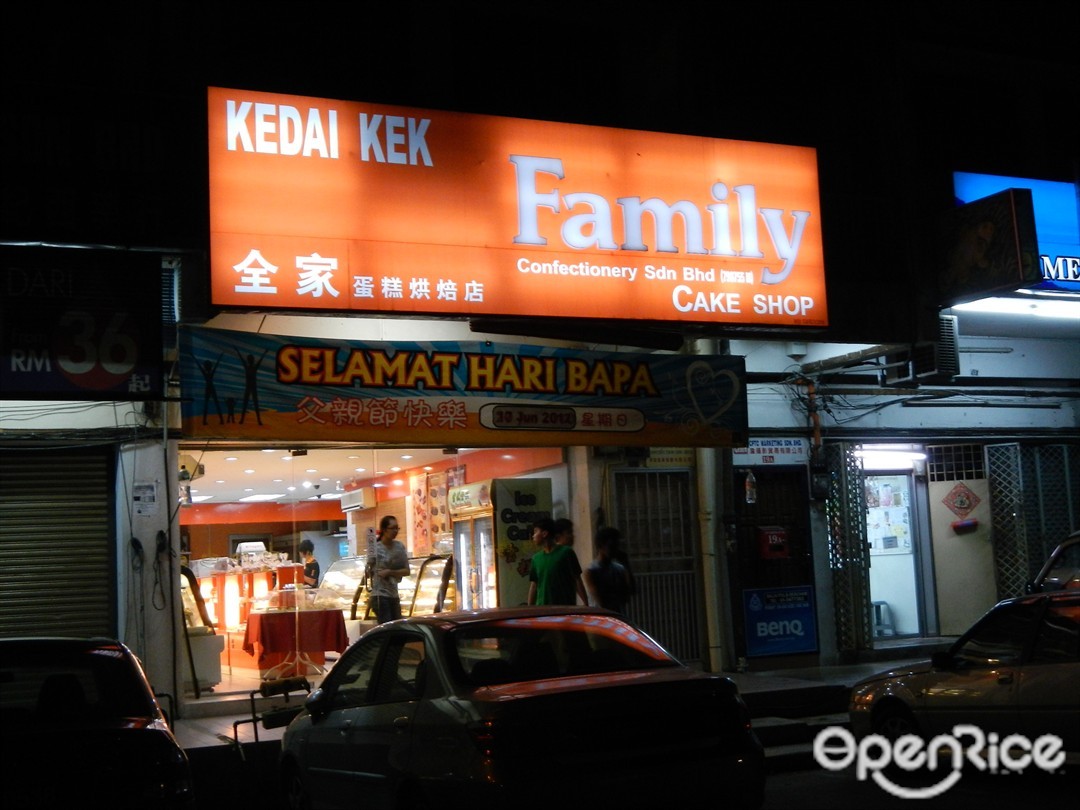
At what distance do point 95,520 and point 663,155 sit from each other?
23.2 feet

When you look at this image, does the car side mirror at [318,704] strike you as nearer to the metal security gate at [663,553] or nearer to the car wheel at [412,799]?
the car wheel at [412,799]

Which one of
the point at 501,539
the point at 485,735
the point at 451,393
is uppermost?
the point at 451,393

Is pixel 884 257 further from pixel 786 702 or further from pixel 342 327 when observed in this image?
pixel 342 327

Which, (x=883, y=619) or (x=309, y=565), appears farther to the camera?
(x=883, y=619)

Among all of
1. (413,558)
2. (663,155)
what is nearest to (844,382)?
(663,155)

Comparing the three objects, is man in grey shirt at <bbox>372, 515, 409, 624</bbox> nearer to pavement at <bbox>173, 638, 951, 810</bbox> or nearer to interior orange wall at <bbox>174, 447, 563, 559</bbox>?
pavement at <bbox>173, 638, 951, 810</bbox>

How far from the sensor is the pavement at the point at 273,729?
9578 millimetres

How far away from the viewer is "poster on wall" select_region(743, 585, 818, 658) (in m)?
14.2

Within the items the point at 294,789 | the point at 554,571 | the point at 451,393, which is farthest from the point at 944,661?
the point at 451,393

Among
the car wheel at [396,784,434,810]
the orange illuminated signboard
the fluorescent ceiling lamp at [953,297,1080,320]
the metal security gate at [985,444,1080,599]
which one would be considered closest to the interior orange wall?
the orange illuminated signboard

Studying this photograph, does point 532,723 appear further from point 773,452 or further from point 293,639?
point 773,452

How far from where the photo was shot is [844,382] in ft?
51.0

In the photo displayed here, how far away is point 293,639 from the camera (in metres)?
13.7

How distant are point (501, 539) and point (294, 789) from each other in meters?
5.82
